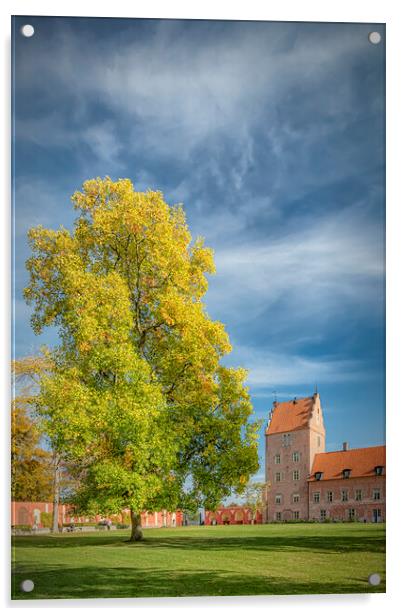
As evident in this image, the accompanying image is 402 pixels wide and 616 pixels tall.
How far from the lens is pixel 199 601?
6121 millimetres

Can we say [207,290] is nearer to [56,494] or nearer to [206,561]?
[56,494]

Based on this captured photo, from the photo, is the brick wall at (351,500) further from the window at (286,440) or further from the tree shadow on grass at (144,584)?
the tree shadow on grass at (144,584)

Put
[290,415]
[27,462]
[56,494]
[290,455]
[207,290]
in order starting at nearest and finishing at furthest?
1. [27,462]
2. [56,494]
3. [290,415]
4. [290,455]
5. [207,290]

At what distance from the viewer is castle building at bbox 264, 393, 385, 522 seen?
6.45 metres

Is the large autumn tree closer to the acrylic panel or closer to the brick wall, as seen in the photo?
the acrylic panel

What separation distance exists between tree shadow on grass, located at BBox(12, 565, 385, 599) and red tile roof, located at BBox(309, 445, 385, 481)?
0.94 meters

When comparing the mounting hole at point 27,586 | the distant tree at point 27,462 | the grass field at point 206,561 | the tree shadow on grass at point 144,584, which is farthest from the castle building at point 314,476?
the mounting hole at point 27,586

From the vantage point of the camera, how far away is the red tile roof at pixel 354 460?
6395 mm

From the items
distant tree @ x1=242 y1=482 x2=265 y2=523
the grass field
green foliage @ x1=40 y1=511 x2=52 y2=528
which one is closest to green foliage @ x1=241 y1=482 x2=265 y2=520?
distant tree @ x1=242 y1=482 x2=265 y2=523

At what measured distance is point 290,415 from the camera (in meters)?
6.46

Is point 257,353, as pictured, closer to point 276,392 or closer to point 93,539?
point 276,392

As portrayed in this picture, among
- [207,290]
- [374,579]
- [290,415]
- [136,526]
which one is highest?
[207,290]

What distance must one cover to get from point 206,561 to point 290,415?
1.39 m
